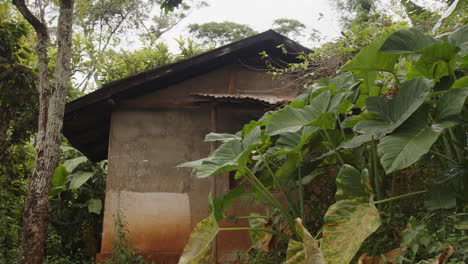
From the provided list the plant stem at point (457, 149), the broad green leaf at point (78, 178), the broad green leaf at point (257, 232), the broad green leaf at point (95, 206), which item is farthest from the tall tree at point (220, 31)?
the plant stem at point (457, 149)

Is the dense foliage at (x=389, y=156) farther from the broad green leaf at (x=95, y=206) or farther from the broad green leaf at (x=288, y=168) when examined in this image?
the broad green leaf at (x=95, y=206)

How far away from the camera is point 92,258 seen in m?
8.53

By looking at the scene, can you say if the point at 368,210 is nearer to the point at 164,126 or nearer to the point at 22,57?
the point at 164,126

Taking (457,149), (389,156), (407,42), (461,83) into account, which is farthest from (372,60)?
(457,149)

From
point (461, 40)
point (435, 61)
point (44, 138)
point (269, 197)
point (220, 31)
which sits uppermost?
point (220, 31)

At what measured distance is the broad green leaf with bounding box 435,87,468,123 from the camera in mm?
2924

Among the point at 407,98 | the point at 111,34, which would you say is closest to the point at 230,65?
the point at 407,98

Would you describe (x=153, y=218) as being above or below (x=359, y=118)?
below

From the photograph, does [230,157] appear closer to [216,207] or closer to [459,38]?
[216,207]

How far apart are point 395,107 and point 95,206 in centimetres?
688

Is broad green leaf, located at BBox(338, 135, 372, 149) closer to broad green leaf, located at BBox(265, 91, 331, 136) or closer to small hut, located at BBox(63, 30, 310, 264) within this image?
broad green leaf, located at BBox(265, 91, 331, 136)

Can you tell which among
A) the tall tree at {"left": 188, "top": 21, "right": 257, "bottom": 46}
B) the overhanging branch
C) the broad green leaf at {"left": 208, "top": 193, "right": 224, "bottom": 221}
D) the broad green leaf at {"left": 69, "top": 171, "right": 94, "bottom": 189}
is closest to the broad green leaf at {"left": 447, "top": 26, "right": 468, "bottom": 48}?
the broad green leaf at {"left": 208, "top": 193, "right": 224, "bottom": 221}

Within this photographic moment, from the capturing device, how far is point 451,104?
9.75 feet

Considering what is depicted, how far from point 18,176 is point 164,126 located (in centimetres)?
376
